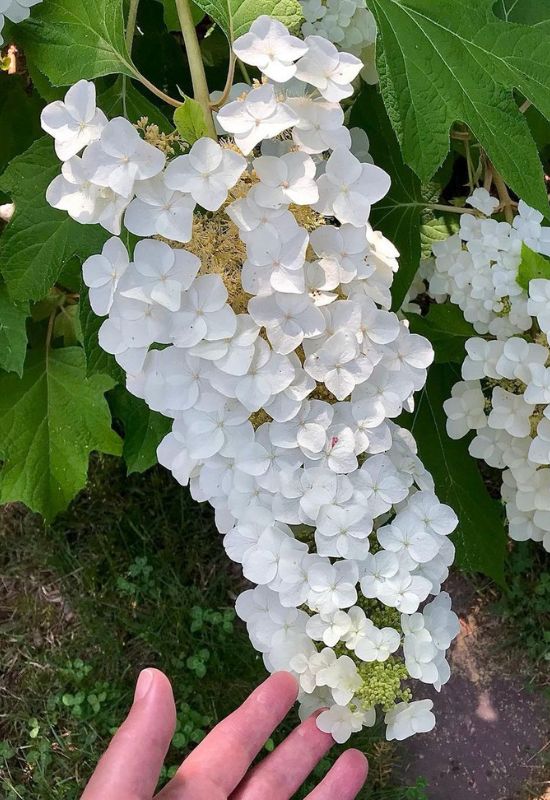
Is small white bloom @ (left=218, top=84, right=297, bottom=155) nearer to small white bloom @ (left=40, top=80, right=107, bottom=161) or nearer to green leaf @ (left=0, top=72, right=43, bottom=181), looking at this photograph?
small white bloom @ (left=40, top=80, right=107, bottom=161)

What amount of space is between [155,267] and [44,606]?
1.77 m

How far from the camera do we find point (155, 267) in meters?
0.78

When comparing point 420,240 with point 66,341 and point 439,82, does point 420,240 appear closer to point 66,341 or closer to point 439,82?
point 439,82

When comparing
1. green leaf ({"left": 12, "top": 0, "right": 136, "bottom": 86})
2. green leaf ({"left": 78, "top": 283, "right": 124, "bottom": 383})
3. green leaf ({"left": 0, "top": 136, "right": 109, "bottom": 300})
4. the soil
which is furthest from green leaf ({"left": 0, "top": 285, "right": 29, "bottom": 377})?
the soil

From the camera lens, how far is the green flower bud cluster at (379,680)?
897 mm

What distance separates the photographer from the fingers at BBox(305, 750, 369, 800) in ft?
4.27

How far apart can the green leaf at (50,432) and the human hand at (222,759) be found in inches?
24.2

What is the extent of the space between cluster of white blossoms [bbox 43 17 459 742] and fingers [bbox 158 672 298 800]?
0.38 meters

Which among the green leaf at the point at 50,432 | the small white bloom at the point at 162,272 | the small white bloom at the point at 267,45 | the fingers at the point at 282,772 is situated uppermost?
the small white bloom at the point at 267,45

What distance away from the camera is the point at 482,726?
222cm

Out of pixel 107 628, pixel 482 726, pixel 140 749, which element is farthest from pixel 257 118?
pixel 482 726

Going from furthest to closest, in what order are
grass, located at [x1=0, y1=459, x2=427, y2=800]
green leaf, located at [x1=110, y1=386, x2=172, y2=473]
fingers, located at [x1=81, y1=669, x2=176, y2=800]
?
grass, located at [x1=0, y1=459, x2=427, y2=800] < green leaf, located at [x1=110, y1=386, x2=172, y2=473] < fingers, located at [x1=81, y1=669, x2=176, y2=800]

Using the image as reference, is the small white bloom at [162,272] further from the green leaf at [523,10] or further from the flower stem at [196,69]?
the green leaf at [523,10]

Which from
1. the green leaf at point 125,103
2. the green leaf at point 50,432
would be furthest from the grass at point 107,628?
the green leaf at point 125,103
